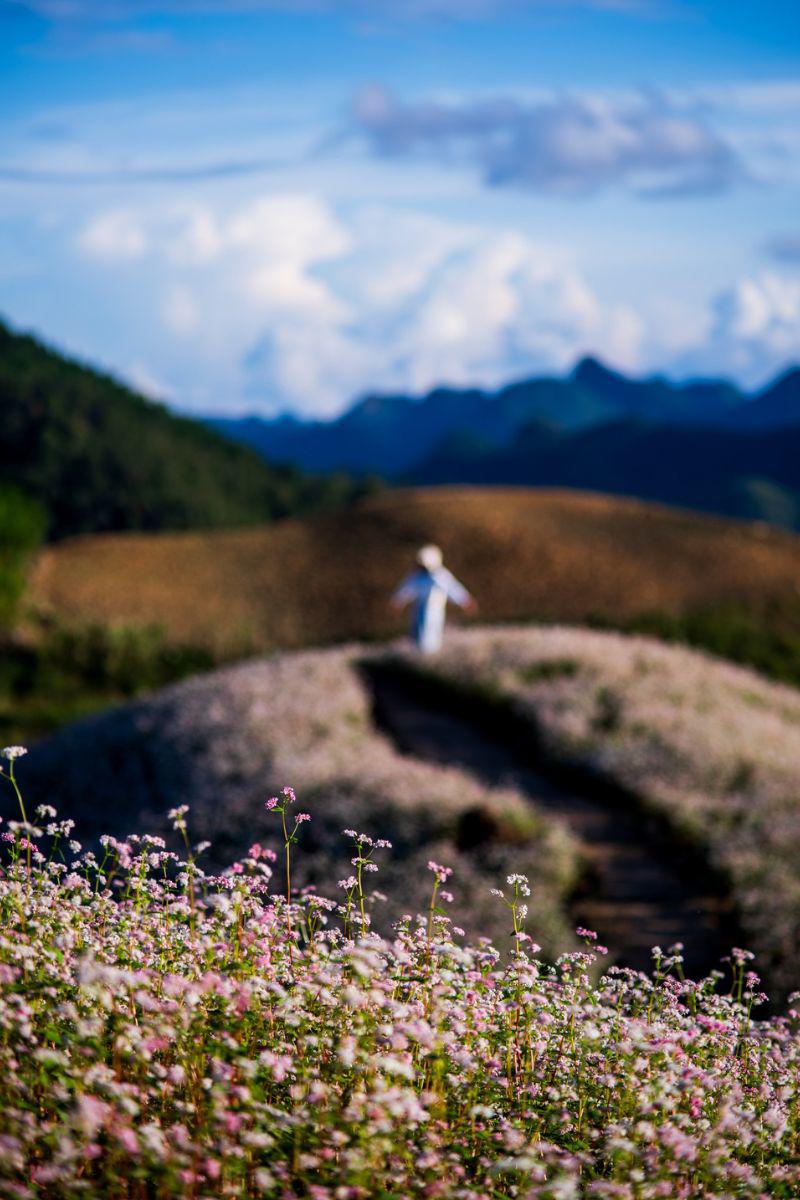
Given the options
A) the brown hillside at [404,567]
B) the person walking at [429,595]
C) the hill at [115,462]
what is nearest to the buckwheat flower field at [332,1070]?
the person walking at [429,595]

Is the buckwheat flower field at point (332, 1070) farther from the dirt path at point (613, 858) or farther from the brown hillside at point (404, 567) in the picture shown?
the brown hillside at point (404, 567)

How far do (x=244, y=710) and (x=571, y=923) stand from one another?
688 centimetres

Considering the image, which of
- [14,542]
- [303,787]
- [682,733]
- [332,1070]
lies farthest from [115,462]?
[332,1070]

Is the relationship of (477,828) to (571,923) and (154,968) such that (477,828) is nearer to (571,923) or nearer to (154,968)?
(571,923)

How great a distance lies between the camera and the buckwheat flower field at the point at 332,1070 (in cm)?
334

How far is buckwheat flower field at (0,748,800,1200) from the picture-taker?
10.9 feet

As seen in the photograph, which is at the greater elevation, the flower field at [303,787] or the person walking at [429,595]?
the person walking at [429,595]

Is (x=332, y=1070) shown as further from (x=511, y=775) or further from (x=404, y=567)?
(x=404, y=567)

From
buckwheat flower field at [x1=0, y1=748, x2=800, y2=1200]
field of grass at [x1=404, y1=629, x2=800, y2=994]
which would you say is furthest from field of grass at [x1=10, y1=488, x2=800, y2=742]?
buckwheat flower field at [x1=0, y1=748, x2=800, y2=1200]

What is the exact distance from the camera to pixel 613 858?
41.2 feet

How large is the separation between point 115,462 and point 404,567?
55.2 meters

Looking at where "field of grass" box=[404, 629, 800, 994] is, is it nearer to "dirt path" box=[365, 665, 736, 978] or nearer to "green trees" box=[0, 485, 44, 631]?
"dirt path" box=[365, 665, 736, 978]

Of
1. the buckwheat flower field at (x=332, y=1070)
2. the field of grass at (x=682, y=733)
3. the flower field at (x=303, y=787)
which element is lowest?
the flower field at (x=303, y=787)

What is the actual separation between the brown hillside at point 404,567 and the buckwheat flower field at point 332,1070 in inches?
1141
